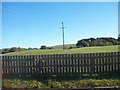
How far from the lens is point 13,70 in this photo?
43.9 ft

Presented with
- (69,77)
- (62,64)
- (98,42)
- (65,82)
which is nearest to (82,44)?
(98,42)

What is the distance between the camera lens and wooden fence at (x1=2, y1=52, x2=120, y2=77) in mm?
13195

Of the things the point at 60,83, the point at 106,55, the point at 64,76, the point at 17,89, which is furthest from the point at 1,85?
the point at 106,55

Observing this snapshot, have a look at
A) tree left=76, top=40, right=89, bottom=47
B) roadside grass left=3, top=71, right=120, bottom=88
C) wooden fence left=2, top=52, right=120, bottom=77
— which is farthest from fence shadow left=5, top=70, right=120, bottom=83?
tree left=76, top=40, right=89, bottom=47

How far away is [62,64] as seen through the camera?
13.3 metres

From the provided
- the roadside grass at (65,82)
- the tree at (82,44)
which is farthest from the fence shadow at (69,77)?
the tree at (82,44)

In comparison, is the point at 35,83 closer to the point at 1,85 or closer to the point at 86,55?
the point at 1,85

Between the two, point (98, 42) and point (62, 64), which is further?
point (98, 42)

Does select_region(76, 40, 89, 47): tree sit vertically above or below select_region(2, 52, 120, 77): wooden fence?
above

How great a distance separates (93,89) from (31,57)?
4.75m

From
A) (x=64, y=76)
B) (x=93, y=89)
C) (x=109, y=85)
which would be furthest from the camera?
(x=64, y=76)

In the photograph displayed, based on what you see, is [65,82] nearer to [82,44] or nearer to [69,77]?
[69,77]

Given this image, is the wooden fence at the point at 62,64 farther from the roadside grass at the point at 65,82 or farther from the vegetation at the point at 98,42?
the vegetation at the point at 98,42

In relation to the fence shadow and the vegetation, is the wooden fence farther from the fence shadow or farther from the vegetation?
the vegetation
